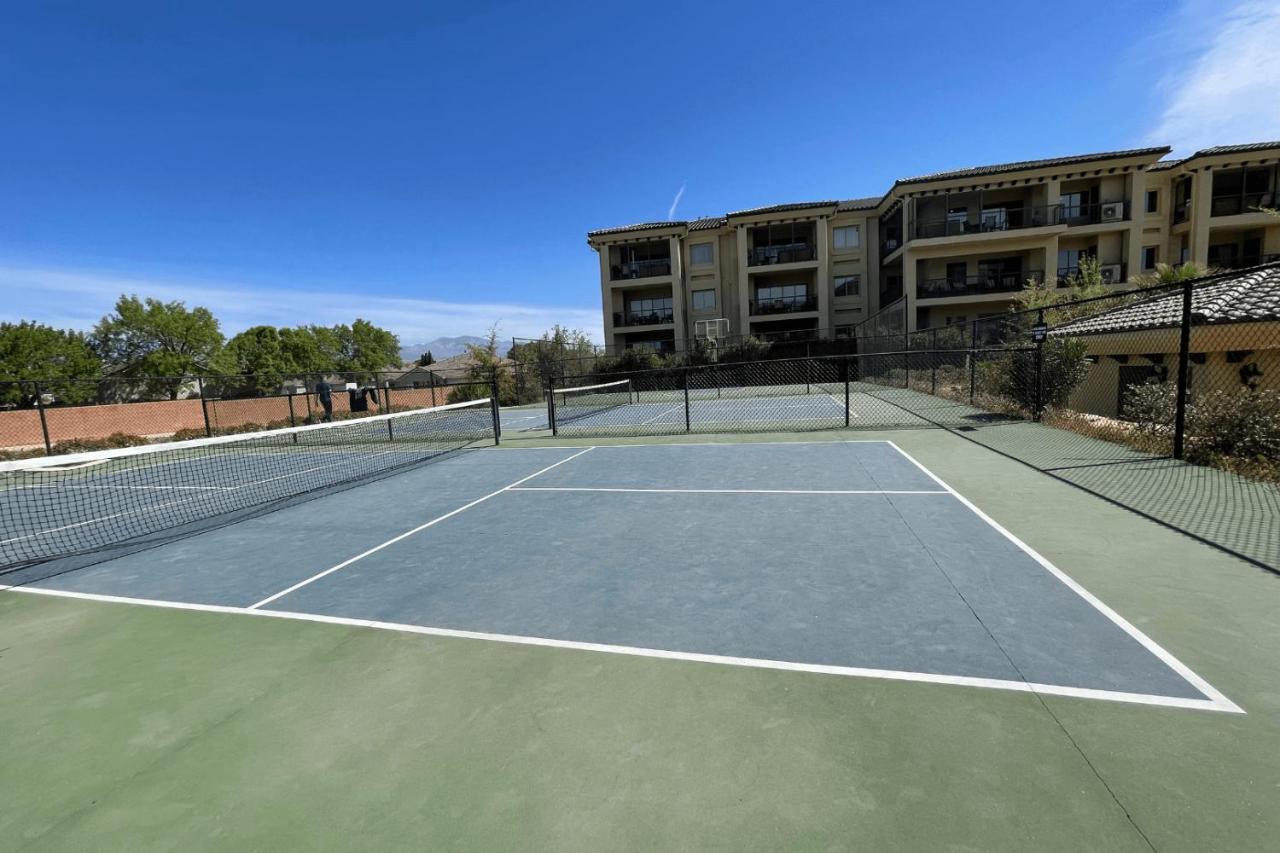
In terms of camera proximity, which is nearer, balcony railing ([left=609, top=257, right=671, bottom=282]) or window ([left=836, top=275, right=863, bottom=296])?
window ([left=836, top=275, right=863, bottom=296])

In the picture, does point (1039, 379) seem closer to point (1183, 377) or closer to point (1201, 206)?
point (1183, 377)

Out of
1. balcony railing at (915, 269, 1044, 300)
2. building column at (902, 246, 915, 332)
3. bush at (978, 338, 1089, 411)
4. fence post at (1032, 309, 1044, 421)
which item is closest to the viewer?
fence post at (1032, 309, 1044, 421)

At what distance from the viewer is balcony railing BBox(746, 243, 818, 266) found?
3797cm

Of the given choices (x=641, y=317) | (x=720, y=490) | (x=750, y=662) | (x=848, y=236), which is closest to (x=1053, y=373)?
(x=720, y=490)

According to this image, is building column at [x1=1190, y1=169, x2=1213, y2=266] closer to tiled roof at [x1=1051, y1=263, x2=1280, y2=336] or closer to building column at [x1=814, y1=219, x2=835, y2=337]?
building column at [x1=814, y1=219, x2=835, y2=337]

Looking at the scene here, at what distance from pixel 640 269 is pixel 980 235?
71.3 feet

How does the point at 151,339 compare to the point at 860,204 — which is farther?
the point at 151,339

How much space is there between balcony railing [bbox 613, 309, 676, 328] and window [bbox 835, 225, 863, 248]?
510 inches

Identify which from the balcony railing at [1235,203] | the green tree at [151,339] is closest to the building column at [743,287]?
the balcony railing at [1235,203]

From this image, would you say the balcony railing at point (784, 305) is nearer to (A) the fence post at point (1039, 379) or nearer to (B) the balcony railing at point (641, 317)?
(B) the balcony railing at point (641, 317)

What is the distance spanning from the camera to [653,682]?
338cm

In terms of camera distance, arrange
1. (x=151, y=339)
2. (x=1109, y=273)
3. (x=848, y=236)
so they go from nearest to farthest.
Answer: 1. (x=1109, y=273)
2. (x=848, y=236)
3. (x=151, y=339)

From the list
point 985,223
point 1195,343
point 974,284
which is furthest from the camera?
point 974,284

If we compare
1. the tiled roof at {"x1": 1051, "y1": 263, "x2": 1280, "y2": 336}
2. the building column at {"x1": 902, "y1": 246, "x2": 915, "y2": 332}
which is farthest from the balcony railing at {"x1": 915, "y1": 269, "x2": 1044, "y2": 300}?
the tiled roof at {"x1": 1051, "y1": 263, "x2": 1280, "y2": 336}
